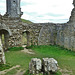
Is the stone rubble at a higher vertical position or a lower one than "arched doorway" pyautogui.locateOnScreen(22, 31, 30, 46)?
lower

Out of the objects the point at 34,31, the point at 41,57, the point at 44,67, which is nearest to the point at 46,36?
the point at 34,31

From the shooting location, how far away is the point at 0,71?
8250mm

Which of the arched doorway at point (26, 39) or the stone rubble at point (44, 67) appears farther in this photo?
the arched doorway at point (26, 39)

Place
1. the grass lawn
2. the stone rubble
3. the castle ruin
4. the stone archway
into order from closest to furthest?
1. the stone rubble
2. the grass lawn
3. the castle ruin
4. the stone archway

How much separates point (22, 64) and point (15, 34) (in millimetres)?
6830

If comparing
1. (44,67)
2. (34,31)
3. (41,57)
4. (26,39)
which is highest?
(34,31)

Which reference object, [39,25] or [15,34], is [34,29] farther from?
[15,34]

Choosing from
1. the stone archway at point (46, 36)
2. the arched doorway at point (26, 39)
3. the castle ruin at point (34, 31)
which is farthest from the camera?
the stone archway at point (46, 36)

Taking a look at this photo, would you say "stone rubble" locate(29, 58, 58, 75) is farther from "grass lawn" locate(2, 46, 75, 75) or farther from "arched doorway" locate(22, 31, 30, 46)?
"arched doorway" locate(22, 31, 30, 46)

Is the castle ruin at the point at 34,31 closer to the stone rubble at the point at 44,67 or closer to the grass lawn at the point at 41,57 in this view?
the grass lawn at the point at 41,57

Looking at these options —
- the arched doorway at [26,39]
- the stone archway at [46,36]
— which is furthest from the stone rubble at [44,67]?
the stone archway at [46,36]

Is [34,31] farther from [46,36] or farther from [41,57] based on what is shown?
[41,57]

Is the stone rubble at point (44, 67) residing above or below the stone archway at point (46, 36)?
below

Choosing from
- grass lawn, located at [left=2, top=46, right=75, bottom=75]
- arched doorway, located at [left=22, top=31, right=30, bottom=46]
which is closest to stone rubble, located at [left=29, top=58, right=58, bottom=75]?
grass lawn, located at [left=2, top=46, right=75, bottom=75]
